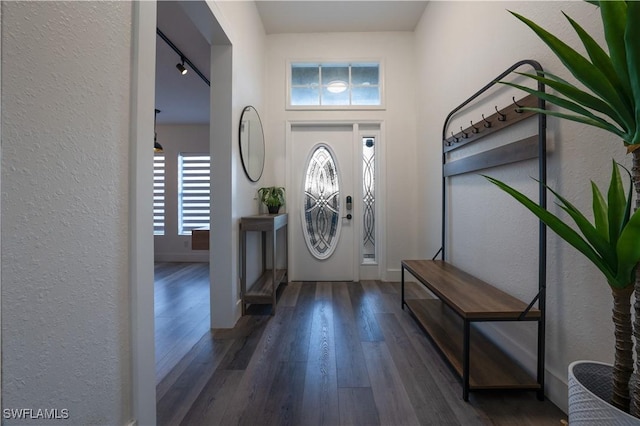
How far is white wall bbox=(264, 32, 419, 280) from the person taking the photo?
3.43 metres

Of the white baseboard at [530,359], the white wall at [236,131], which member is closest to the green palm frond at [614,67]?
the white baseboard at [530,359]

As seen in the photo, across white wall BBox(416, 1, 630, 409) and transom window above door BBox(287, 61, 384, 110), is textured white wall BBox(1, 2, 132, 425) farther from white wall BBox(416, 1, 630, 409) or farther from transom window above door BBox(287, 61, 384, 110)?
transom window above door BBox(287, 61, 384, 110)

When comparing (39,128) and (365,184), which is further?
(365,184)

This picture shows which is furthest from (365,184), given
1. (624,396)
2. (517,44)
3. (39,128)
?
(39,128)

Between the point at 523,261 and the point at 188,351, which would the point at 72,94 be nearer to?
the point at 188,351

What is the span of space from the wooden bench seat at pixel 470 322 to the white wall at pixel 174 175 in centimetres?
490

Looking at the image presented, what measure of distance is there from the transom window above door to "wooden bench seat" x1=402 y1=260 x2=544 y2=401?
7.86ft

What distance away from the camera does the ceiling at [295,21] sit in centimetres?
275

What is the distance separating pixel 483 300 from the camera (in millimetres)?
1483

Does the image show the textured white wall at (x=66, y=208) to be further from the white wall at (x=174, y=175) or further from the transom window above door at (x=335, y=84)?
the white wall at (x=174, y=175)

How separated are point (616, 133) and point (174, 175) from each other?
613 centimetres

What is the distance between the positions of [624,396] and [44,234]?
1819 mm

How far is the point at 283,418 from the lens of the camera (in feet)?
4.08

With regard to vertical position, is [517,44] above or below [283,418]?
above
